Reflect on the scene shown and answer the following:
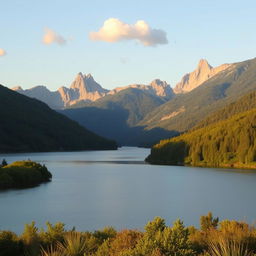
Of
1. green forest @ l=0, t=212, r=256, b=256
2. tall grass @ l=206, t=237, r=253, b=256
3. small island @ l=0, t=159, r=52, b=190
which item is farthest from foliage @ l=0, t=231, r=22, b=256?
small island @ l=0, t=159, r=52, b=190

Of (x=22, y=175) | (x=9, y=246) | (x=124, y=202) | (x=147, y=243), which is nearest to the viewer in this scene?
(x=147, y=243)

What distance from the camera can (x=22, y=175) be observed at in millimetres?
117625

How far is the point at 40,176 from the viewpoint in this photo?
126 meters

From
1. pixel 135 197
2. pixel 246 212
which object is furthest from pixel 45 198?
pixel 246 212

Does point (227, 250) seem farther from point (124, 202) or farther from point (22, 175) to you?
point (22, 175)

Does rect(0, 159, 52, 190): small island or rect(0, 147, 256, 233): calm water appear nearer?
rect(0, 147, 256, 233): calm water

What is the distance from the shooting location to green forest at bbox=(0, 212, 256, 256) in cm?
1891

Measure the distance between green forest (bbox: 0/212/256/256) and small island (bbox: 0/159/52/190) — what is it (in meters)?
84.8

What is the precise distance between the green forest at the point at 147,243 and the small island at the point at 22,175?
8482cm

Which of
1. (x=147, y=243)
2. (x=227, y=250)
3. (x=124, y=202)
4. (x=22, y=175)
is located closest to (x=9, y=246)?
(x=147, y=243)

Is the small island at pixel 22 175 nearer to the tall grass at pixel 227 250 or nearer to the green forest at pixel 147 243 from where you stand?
the green forest at pixel 147 243

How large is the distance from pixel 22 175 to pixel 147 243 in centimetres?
10304

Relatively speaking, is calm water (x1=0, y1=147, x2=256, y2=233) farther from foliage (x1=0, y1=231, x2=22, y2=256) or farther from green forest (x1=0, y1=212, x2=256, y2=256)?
foliage (x1=0, y1=231, x2=22, y2=256)

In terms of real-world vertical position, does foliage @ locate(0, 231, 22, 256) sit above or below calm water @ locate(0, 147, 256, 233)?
above
